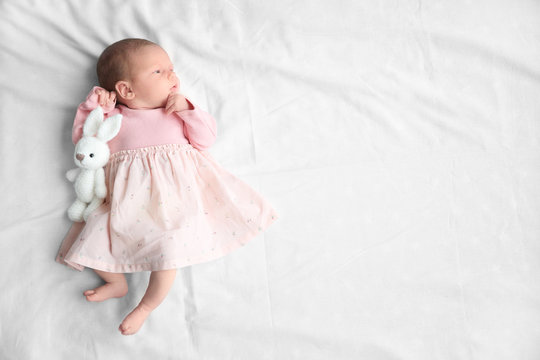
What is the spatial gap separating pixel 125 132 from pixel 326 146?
55 centimetres

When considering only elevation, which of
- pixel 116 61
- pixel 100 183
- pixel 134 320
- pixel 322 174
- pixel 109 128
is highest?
pixel 116 61

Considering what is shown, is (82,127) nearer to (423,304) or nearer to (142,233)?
(142,233)

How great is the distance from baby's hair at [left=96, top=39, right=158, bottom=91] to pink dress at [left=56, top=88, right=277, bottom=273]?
2.2 inches

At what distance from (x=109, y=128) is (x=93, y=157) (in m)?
0.08

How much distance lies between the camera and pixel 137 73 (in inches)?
45.5

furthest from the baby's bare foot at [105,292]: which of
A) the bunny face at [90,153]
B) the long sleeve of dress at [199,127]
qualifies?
the long sleeve of dress at [199,127]

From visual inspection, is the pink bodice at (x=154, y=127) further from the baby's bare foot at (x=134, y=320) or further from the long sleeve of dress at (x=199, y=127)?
the baby's bare foot at (x=134, y=320)

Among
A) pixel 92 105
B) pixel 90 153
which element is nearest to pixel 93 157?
pixel 90 153

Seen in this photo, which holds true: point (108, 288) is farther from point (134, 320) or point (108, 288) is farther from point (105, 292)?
point (134, 320)

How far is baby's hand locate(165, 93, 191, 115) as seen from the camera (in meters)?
1.17

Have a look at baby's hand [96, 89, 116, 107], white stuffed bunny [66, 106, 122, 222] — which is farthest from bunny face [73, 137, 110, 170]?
baby's hand [96, 89, 116, 107]

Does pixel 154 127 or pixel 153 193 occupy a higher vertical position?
pixel 154 127

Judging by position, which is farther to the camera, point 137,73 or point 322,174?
point 322,174

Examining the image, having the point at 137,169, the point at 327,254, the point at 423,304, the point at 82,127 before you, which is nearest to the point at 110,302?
the point at 137,169
